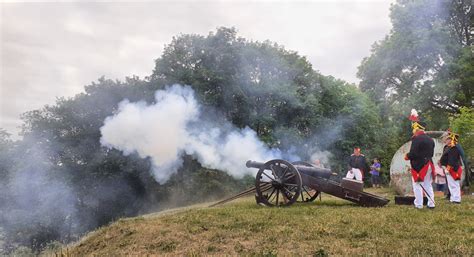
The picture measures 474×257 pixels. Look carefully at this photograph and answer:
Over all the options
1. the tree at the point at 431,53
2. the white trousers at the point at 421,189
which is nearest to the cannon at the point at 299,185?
the white trousers at the point at 421,189

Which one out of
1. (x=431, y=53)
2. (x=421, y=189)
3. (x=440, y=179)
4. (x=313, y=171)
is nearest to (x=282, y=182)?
(x=313, y=171)

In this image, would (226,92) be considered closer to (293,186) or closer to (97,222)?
(97,222)

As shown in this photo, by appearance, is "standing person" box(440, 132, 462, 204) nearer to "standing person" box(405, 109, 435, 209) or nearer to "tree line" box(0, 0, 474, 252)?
"standing person" box(405, 109, 435, 209)

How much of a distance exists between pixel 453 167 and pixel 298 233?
17.1 feet

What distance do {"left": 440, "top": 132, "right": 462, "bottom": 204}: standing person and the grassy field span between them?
92cm

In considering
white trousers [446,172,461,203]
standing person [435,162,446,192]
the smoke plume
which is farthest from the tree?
white trousers [446,172,461,203]

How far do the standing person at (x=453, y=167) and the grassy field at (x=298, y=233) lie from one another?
918mm

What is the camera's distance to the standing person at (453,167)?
31.1 ft

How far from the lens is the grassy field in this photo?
5547 millimetres

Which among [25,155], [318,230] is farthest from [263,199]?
[25,155]

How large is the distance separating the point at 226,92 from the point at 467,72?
481 inches

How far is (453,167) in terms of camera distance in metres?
9.65

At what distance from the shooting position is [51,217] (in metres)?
22.1

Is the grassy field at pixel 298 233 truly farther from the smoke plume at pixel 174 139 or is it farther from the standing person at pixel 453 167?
the smoke plume at pixel 174 139
